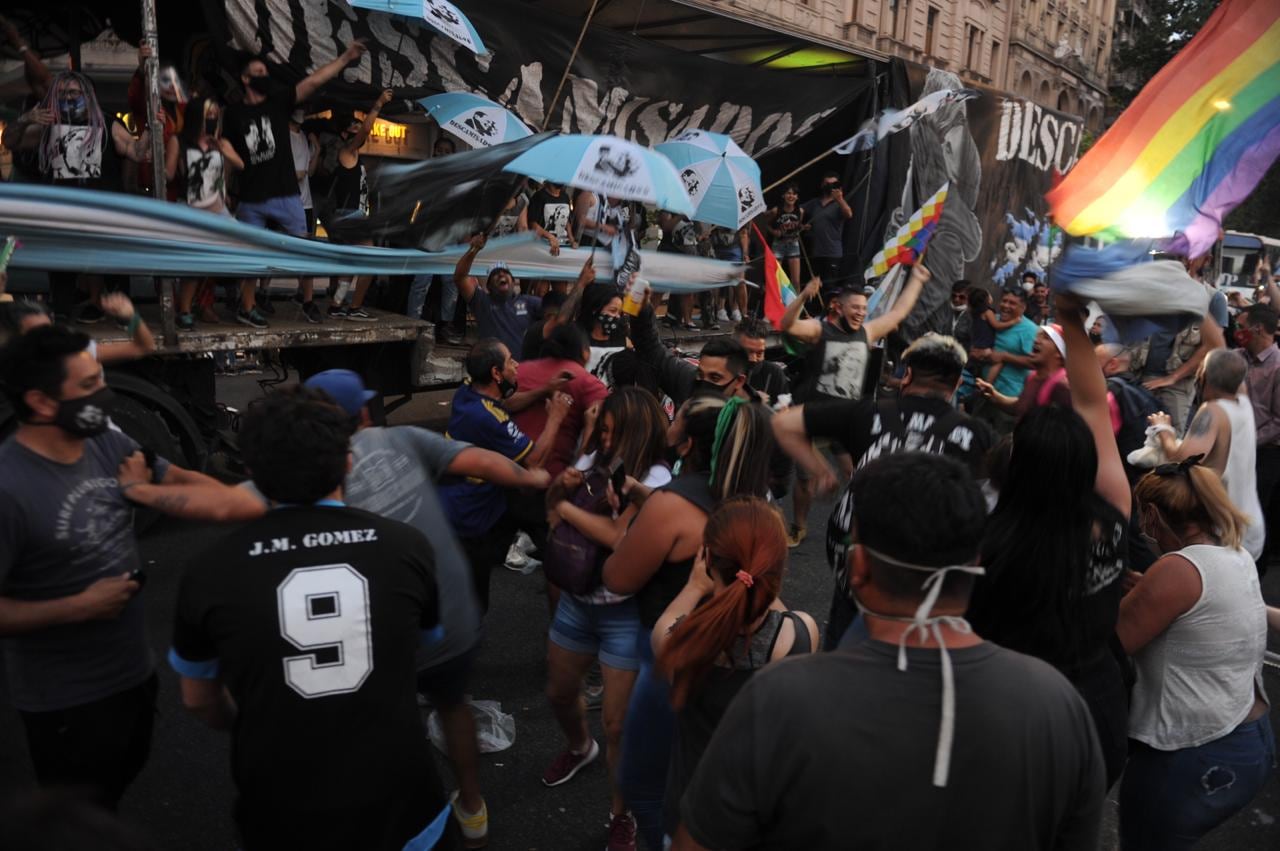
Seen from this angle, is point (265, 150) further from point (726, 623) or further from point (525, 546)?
point (726, 623)

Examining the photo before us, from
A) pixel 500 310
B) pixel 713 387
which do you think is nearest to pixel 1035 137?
pixel 500 310

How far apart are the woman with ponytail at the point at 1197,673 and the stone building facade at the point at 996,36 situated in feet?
60.6

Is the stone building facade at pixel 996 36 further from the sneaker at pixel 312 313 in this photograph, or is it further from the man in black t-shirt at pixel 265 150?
the sneaker at pixel 312 313

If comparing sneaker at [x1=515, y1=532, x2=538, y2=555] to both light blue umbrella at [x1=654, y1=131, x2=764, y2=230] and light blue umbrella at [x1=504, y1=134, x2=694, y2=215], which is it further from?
light blue umbrella at [x1=654, y1=131, x2=764, y2=230]

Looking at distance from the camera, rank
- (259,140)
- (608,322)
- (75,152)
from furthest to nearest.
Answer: (259,140) < (608,322) < (75,152)

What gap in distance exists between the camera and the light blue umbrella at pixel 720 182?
7.70 m

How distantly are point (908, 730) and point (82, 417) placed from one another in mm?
2243

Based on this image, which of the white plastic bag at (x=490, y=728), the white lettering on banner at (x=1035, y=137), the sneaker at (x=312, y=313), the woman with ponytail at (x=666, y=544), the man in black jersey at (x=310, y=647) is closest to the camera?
the man in black jersey at (x=310, y=647)

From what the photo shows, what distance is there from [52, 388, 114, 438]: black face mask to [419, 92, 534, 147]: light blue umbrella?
5192mm

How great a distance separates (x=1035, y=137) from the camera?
501 inches

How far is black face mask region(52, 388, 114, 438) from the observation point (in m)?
2.47

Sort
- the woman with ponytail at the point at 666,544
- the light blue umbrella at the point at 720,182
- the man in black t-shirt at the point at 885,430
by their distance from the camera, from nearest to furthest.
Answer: the woman with ponytail at the point at 666,544 → the man in black t-shirt at the point at 885,430 → the light blue umbrella at the point at 720,182

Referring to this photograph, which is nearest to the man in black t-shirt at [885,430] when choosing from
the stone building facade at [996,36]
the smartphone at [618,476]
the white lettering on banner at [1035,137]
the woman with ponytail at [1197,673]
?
the smartphone at [618,476]

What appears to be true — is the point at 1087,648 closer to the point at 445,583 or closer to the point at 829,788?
the point at 829,788
